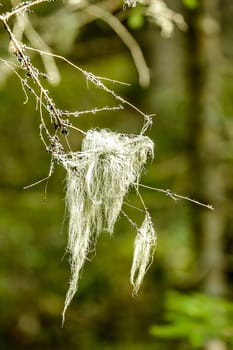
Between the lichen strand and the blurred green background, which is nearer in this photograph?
the lichen strand

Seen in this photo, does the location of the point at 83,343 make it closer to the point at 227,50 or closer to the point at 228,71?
the point at 228,71

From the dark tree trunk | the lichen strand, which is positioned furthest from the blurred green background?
the lichen strand

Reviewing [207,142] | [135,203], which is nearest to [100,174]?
[207,142]

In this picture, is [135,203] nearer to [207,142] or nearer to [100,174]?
[207,142]

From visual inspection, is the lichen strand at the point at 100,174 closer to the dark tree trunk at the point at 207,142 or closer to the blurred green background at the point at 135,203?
the blurred green background at the point at 135,203

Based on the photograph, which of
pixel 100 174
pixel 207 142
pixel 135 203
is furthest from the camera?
pixel 135 203

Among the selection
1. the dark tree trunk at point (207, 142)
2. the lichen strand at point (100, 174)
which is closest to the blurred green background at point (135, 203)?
the dark tree trunk at point (207, 142)

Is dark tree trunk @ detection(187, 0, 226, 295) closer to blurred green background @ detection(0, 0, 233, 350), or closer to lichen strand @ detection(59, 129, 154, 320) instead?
blurred green background @ detection(0, 0, 233, 350)

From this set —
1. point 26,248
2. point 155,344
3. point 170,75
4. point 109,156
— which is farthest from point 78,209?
point 170,75
